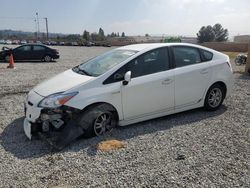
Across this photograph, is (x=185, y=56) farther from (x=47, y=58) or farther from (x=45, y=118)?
(x=47, y=58)

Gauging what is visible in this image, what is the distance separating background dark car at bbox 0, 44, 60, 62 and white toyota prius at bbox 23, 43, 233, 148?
14.4 m

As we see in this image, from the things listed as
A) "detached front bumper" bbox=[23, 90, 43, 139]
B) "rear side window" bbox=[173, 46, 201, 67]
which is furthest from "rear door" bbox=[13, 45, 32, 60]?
"rear side window" bbox=[173, 46, 201, 67]

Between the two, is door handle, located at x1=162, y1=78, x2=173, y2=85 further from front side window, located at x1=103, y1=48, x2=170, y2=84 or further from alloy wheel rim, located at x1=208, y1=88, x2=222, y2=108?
alloy wheel rim, located at x1=208, y1=88, x2=222, y2=108

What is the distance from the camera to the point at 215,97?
A: 20.1 feet

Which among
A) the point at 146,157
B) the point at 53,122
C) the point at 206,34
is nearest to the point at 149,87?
the point at 146,157

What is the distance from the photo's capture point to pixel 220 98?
6.20 metres

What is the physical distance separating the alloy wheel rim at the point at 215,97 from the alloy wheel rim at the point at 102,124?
2527 millimetres

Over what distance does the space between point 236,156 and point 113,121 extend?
2.10 meters

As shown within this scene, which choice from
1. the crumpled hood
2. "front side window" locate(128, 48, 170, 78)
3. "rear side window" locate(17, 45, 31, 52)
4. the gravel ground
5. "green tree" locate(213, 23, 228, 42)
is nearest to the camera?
the gravel ground

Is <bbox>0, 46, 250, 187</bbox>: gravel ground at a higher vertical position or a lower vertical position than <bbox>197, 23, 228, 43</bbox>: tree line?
lower

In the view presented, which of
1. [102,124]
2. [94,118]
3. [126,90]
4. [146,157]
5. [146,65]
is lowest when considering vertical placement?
[146,157]

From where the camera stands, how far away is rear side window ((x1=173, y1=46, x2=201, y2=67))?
550cm

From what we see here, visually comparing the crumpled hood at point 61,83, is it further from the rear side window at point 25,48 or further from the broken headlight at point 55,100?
the rear side window at point 25,48

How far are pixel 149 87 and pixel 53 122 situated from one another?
72.2 inches
